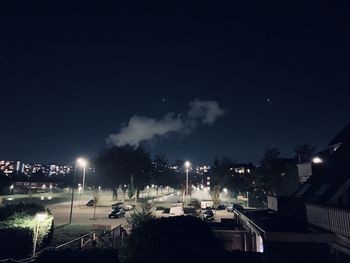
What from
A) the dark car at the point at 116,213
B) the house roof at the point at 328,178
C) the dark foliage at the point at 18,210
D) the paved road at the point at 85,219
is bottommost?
the paved road at the point at 85,219

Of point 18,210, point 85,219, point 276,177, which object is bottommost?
point 85,219

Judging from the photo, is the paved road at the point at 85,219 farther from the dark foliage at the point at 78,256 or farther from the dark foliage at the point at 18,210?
the dark foliage at the point at 78,256

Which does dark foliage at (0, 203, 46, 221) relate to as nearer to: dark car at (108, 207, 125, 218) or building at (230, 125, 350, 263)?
building at (230, 125, 350, 263)

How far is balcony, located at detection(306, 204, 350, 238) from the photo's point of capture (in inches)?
483

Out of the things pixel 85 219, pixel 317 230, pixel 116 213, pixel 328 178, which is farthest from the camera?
pixel 116 213

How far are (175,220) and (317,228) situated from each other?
365 inches

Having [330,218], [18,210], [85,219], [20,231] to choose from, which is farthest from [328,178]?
[85,219]

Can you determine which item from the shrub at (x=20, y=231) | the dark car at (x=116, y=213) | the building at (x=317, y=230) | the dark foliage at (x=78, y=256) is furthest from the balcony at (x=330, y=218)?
the dark car at (x=116, y=213)

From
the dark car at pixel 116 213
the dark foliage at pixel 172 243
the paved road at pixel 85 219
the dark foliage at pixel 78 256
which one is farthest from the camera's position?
the dark car at pixel 116 213

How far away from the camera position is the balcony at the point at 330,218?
12.3 metres

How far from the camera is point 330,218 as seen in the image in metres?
13.7

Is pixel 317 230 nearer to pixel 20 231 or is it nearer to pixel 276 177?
pixel 20 231

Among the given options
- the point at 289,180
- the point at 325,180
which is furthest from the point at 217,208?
the point at 325,180

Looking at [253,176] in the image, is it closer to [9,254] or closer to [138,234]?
[9,254]
